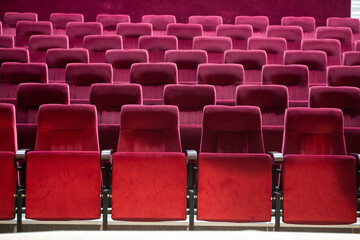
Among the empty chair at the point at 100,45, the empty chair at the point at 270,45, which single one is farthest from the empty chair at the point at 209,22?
the empty chair at the point at 100,45

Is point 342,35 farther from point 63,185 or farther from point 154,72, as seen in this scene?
point 63,185

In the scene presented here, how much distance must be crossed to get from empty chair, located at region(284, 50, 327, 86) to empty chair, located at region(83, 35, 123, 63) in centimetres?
52

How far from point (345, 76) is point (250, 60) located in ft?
0.85

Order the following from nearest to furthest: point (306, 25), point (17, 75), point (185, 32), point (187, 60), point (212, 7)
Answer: point (17, 75)
point (187, 60)
point (185, 32)
point (306, 25)
point (212, 7)

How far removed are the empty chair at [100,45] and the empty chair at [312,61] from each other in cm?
52

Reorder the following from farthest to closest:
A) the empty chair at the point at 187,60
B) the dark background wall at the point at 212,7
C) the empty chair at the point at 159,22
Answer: the dark background wall at the point at 212,7
the empty chair at the point at 159,22
the empty chair at the point at 187,60

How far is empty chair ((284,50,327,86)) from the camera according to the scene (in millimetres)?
1193

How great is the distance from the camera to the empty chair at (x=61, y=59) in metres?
1.18

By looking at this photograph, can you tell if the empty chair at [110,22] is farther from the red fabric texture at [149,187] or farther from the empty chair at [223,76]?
the red fabric texture at [149,187]

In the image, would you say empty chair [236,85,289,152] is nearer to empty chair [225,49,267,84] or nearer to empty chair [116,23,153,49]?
empty chair [225,49,267,84]

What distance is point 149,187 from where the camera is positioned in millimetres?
620

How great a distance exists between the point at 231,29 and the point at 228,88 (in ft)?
1.77

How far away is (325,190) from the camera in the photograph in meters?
0.62

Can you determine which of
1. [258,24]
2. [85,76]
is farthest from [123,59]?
[258,24]
